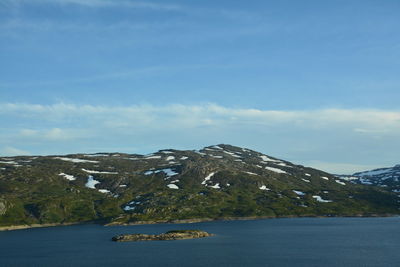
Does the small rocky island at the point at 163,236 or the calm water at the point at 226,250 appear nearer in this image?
the calm water at the point at 226,250

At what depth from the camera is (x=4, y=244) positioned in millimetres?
167000

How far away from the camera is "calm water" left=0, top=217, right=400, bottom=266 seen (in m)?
116

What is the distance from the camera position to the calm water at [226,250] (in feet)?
381

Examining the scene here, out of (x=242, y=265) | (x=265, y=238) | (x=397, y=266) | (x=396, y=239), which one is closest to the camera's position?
(x=397, y=266)

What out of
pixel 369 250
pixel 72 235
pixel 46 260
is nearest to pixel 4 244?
pixel 72 235

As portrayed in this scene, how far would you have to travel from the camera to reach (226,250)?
137m

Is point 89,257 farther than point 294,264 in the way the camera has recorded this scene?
Yes

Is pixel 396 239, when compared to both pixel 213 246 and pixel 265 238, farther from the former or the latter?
pixel 213 246

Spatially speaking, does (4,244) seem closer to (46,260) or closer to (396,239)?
(46,260)

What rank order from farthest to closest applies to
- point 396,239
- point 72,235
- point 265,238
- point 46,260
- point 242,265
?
1. point 72,235
2. point 265,238
3. point 396,239
4. point 46,260
5. point 242,265

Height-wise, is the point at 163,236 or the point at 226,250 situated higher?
the point at 226,250

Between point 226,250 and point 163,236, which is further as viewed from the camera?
point 163,236

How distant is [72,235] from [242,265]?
105294 millimetres

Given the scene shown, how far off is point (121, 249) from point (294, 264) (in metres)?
58.5
